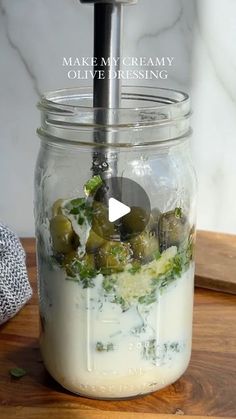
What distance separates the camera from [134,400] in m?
0.47

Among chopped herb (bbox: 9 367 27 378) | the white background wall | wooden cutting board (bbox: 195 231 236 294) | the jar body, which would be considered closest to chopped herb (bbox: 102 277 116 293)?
the jar body

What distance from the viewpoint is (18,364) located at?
1.71 ft

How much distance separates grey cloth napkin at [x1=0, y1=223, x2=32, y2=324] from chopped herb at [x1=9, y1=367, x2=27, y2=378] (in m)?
0.07

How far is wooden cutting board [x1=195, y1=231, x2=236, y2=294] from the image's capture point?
0.66m

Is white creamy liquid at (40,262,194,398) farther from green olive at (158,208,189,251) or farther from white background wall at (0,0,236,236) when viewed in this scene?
white background wall at (0,0,236,236)

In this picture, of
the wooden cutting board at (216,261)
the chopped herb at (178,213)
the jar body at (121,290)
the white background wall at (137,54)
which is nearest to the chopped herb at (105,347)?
the jar body at (121,290)

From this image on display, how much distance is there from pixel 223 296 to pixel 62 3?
1.22 feet

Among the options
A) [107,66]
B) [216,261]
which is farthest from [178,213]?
[216,261]

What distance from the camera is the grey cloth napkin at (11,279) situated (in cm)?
58

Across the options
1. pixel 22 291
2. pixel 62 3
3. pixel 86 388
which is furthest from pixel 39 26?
pixel 86 388

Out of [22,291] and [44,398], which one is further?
[22,291]

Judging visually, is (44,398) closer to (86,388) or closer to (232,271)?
(86,388)

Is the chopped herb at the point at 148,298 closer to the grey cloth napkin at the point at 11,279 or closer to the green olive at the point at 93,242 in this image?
the green olive at the point at 93,242

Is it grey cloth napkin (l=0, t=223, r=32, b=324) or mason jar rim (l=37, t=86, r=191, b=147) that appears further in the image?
grey cloth napkin (l=0, t=223, r=32, b=324)
